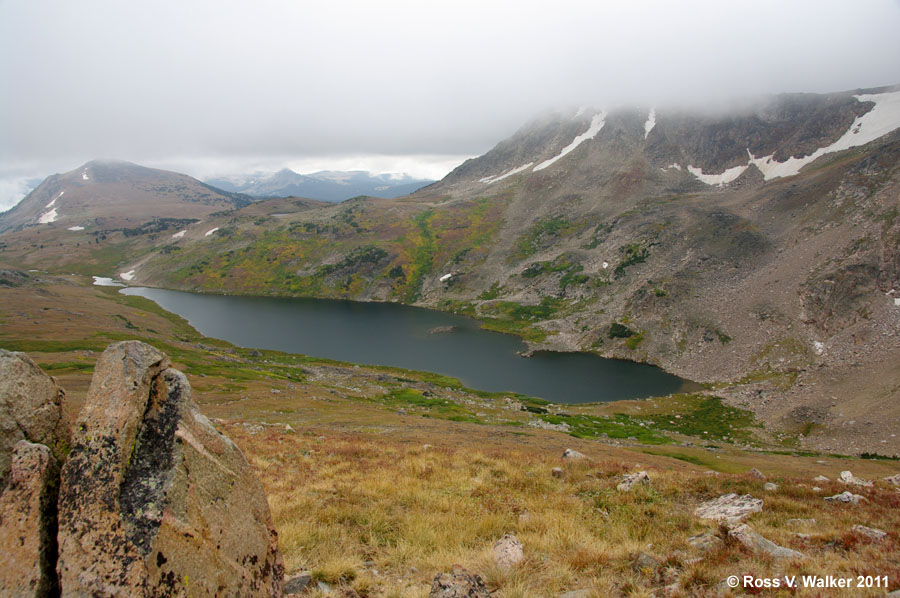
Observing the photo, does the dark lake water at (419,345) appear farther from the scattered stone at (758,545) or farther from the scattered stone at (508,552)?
the scattered stone at (508,552)

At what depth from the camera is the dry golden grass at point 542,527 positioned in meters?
7.18

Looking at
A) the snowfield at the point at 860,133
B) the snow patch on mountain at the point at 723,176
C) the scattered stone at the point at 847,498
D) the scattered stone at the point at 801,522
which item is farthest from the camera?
the snow patch on mountain at the point at 723,176

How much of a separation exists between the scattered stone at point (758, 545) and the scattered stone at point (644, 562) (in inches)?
69.2

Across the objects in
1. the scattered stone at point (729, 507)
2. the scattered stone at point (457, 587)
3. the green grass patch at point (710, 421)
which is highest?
the scattered stone at point (457, 587)

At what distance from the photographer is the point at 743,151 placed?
164m

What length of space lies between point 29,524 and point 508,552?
23.7 feet

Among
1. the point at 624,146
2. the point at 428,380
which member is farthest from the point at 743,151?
the point at 428,380

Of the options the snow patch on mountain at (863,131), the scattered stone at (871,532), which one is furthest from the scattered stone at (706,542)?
the snow patch on mountain at (863,131)

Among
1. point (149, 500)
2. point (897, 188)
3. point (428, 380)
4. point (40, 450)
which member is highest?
point (897, 188)

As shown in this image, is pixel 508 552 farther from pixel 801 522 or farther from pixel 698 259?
pixel 698 259

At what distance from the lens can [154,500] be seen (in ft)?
17.6

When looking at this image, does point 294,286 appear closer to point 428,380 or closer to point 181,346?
point 181,346

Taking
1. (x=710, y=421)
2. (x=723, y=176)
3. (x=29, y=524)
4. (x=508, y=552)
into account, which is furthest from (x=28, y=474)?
(x=723, y=176)

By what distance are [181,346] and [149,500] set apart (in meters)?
89.6
